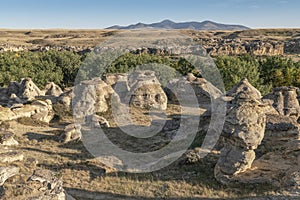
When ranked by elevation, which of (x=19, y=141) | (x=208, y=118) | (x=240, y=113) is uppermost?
(x=240, y=113)

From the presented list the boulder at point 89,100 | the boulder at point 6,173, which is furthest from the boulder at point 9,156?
the boulder at point 89,100

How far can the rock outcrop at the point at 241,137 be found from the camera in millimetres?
15758

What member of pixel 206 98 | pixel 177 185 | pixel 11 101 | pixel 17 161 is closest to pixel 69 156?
pixel 17 161

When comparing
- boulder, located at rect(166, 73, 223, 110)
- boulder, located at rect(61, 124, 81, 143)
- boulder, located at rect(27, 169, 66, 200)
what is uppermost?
boulder, located at rect(27, 169, 66, 200)

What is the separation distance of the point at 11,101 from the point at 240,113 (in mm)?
25772

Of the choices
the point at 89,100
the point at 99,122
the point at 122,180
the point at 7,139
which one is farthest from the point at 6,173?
the point at 89,100

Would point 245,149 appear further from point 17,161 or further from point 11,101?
point 11,101

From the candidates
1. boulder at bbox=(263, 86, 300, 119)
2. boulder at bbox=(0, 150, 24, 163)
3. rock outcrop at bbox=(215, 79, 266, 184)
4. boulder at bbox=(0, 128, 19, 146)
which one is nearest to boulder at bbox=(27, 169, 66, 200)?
boulder at bbox=(0, 150, 24, 163)

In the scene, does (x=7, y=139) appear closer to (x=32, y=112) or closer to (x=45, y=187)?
(x=32, y=112)

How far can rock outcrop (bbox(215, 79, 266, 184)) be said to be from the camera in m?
15.8

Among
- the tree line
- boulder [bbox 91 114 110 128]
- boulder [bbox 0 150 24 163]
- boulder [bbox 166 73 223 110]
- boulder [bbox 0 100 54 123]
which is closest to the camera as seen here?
boulder [bbox 0 150 24 163]

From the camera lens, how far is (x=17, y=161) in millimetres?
19453

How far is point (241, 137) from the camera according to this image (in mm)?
15719

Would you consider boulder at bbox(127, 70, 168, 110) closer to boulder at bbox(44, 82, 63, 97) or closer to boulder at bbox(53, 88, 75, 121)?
boulder at bbox(53, 88, 75, 121)
